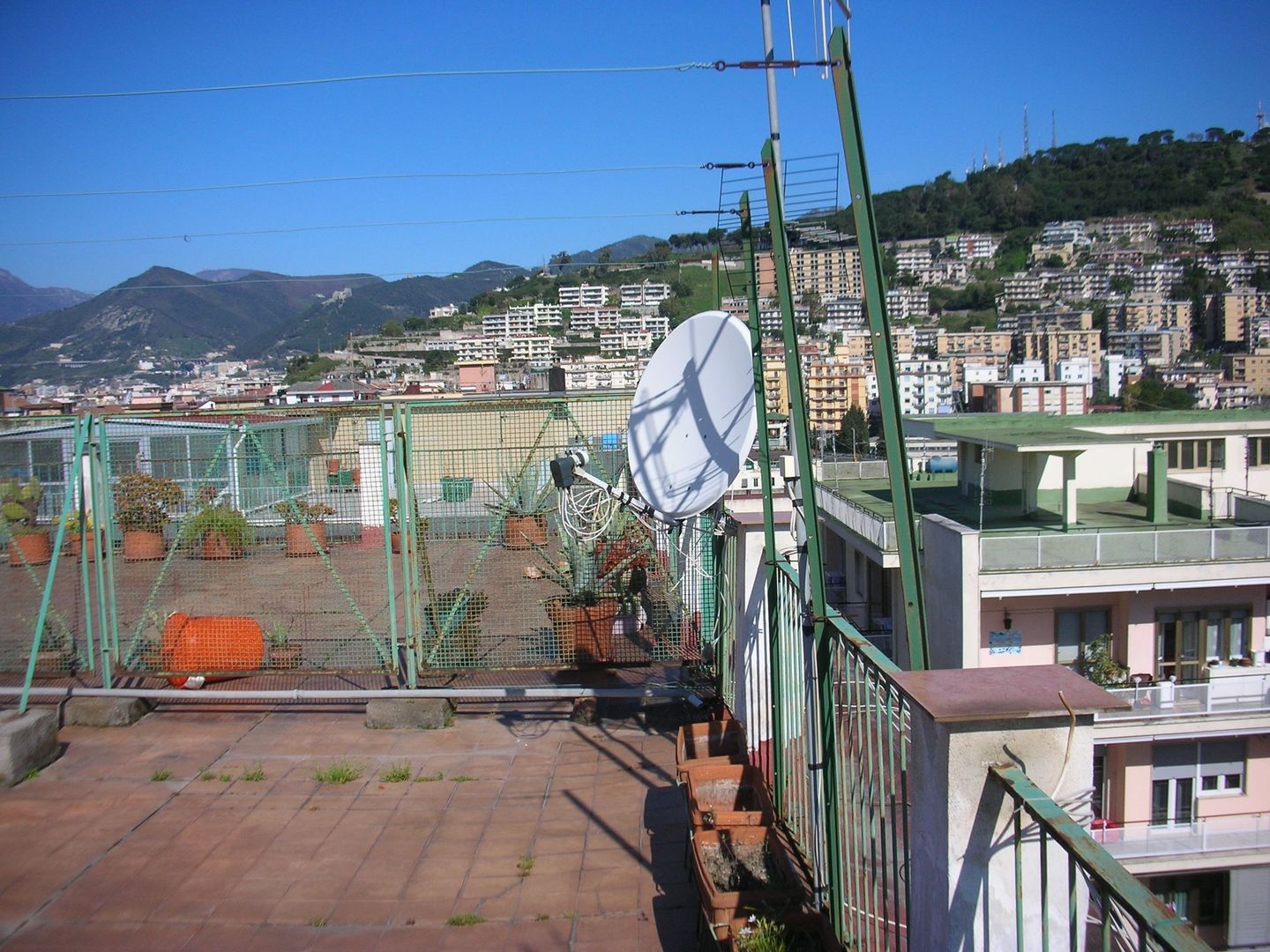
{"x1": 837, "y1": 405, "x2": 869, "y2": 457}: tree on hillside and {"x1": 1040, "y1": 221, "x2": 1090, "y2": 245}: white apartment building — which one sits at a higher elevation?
Answer: {"x1": 1040, "y1": 221, "x2": 1090, "y2": 245}: white apartment building

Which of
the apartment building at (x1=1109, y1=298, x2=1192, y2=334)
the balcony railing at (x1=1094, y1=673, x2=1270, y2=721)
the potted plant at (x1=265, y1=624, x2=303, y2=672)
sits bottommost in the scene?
the balcony railing at (x1=1094, y1=673, x2=1270, y2=721)

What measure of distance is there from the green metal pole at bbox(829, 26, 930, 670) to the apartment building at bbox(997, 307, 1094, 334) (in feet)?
353

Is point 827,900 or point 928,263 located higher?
point 928,263

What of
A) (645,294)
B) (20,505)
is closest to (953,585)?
(645,294)

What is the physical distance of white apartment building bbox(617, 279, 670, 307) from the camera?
1957 centimetres

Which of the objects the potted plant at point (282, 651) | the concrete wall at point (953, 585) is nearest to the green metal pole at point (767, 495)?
the potted plant at point (282, 651)

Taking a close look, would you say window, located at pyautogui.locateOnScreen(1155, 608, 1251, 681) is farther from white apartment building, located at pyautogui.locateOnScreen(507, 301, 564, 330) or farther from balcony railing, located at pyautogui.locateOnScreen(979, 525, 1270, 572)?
white apartment building, located at pyautogui.locateOnScreen(507, 301, 564, 330)

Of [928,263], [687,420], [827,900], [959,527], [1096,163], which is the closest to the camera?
[827,900]

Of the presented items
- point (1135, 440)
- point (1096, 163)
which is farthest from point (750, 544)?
point (1096, 163)

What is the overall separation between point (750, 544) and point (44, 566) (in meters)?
6.29

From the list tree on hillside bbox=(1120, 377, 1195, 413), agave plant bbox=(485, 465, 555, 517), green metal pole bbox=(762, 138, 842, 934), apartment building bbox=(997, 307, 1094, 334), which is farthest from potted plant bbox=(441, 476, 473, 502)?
apartment building bbox=(997, 307, 1094, 334)

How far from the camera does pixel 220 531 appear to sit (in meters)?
7.19

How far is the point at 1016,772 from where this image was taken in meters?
1.80

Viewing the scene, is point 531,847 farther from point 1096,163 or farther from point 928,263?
point 1096,163
